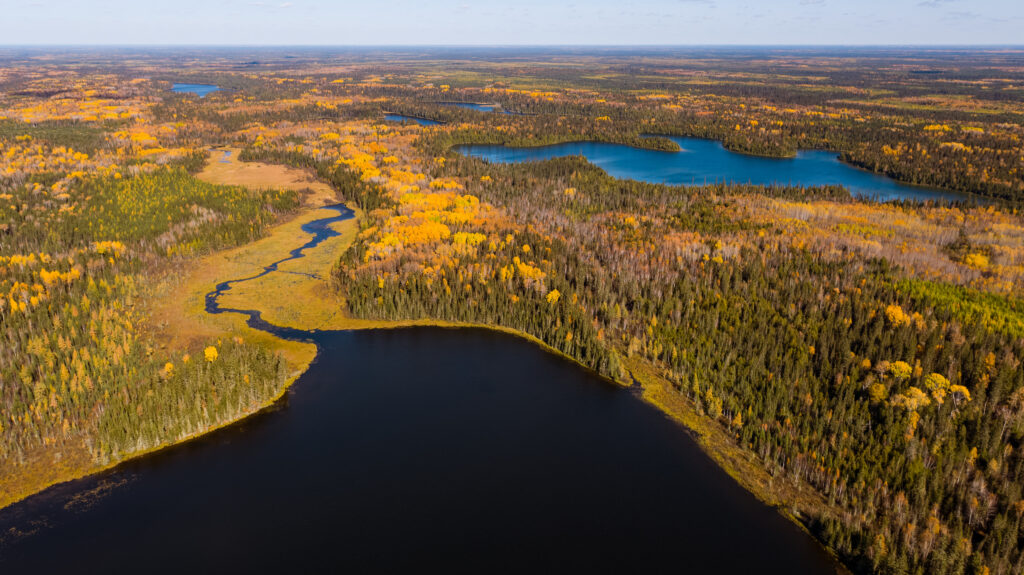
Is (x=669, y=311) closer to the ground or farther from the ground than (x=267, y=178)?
closer to the ground

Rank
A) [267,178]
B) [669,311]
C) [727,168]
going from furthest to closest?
1. [727,168]
2. [267,178]
3. [669,311]

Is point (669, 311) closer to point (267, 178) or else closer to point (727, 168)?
point (267, 178)

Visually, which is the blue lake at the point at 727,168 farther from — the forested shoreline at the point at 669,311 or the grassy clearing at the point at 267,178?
the grassy clearing at the point at 267,178

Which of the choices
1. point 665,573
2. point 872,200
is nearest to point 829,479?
point 665,573

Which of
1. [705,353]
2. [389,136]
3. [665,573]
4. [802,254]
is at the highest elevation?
[389,136]

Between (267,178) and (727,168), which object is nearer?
(267,178)

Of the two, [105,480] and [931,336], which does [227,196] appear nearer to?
[105,480]

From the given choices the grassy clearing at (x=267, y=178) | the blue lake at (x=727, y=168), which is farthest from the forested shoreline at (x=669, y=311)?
the blue lake at (x=727, y=168)

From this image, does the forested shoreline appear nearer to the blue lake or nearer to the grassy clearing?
the grassy clearing

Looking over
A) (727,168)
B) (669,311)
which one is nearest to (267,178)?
(669,311)
